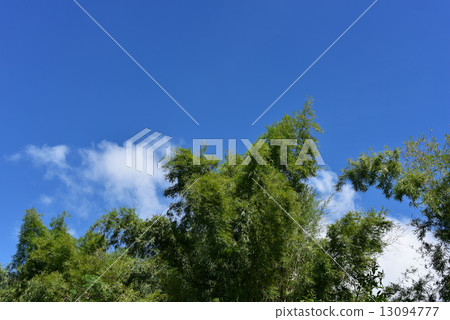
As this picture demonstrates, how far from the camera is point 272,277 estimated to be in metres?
9.85

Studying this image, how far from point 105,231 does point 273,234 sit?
714 cm

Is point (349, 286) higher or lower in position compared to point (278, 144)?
lower

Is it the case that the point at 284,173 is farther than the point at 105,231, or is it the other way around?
the point at 105,231

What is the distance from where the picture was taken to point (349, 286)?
363 inches

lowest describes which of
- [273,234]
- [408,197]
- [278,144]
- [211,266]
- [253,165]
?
[211,266]

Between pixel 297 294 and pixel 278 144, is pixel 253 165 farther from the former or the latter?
pixel 297 294

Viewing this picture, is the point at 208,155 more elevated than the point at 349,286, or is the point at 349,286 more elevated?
the point at 208,155

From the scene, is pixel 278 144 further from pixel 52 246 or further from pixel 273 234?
pixel 52 246
